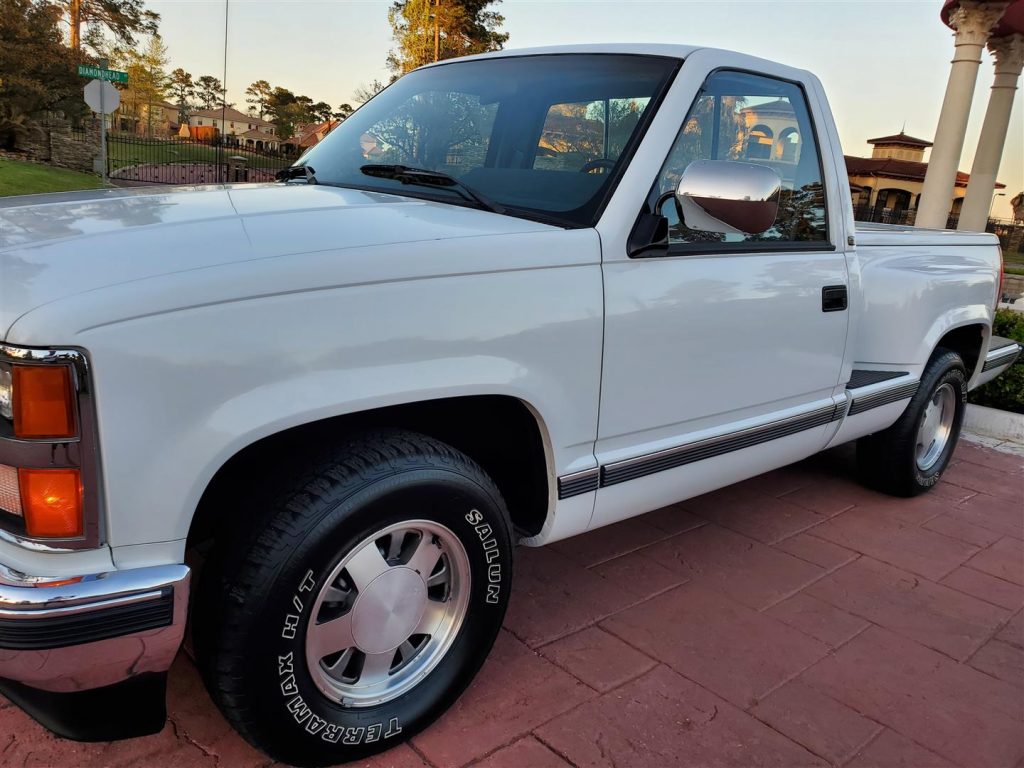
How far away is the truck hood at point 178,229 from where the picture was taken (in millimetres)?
1560

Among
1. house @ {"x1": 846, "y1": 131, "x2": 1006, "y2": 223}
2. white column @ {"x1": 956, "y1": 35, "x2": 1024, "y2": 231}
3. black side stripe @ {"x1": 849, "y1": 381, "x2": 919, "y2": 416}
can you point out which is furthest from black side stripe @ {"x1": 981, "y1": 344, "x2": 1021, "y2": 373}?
house @ {"x1": 846, "y1": 131, "x2": 1006, "y2": 223}

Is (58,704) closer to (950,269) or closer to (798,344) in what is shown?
(798,344)

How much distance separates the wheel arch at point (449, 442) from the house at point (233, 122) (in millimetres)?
101166

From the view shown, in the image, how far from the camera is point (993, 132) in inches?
671

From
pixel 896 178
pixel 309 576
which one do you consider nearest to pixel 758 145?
pixel 309 576

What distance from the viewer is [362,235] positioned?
75.1 inches

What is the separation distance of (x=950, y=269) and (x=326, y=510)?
11.6ft

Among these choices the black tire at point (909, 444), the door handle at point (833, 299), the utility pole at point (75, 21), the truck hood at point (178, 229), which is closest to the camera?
the truck hood at point (178, 229)

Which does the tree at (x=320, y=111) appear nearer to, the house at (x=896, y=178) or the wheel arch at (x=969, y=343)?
the house at (x=896, y=178)

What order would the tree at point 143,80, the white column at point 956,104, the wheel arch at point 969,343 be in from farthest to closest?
the tree at point 143,80 → the white column at point 956,104 → the wheel arch at point 969,343

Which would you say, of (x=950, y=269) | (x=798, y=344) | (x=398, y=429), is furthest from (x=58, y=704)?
(x=950, y=269)

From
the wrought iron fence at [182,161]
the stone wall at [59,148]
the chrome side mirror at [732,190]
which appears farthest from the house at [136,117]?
the chrome side mirror at [732,190]

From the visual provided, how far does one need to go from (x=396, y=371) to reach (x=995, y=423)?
17.8 feet

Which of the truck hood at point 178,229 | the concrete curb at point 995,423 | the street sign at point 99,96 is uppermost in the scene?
the street sign at point 99,96
